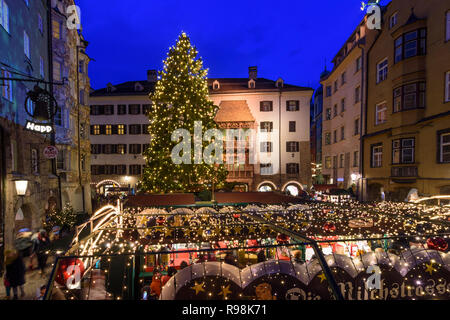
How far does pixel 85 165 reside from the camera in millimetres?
24531

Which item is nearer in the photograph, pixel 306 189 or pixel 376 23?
pixel 376 23

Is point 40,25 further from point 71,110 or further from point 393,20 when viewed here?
point 393,20

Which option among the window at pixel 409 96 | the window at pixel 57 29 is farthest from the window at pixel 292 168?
the window at pixel 57 29

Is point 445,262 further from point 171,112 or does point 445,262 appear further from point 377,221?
point 171,112

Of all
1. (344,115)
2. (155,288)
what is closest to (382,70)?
(344,115)

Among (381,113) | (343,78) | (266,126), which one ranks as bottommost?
(381,113)

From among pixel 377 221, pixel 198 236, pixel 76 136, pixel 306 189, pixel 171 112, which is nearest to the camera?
pixel 198 236

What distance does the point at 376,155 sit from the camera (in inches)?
818

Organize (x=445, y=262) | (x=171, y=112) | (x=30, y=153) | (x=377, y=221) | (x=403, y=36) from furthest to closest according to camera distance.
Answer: (x=171, y=112)
(x=403, y=36)
(x=30, y=153)
(x=377, y=221)
(x=445, y=262)

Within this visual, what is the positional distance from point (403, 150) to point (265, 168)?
17.5m

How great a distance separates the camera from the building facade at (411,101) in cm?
1470

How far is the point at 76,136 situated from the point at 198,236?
2084cm

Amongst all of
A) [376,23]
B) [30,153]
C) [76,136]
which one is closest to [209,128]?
[30,153]

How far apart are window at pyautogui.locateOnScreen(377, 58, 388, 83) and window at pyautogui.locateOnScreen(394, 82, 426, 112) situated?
8.49ft
